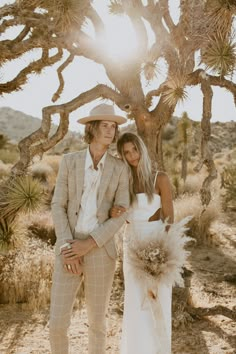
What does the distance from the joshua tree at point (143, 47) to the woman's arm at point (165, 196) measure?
4.15 feet

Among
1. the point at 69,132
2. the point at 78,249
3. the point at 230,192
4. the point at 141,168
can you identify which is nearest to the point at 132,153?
the point at 141,168

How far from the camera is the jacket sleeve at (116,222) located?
2.96 meters

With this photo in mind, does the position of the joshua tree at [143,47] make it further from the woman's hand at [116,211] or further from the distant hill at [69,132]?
the distant hill at [69,132]

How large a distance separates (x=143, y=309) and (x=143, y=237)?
55cm

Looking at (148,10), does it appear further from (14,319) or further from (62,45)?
(14,319)

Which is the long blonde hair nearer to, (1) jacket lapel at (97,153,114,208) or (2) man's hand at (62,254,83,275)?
(1) jacket lapel at (97,153,114,208)

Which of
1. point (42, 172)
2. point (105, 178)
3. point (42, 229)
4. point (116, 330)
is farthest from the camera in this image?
point (42, 172)

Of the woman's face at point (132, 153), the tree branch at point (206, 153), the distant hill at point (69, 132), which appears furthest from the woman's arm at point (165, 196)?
the distant hill at point (69, 132)

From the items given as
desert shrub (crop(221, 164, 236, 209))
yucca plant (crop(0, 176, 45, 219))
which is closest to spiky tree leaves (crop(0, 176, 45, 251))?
yucca plant (crop(0, 176, 45, 219))

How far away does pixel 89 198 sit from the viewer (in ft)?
10.2

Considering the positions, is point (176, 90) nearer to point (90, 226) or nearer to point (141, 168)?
point (141, 168)

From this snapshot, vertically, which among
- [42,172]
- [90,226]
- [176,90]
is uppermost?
[42,172]

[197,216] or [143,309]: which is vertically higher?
[197,216]

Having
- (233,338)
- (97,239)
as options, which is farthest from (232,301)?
(97,239)
